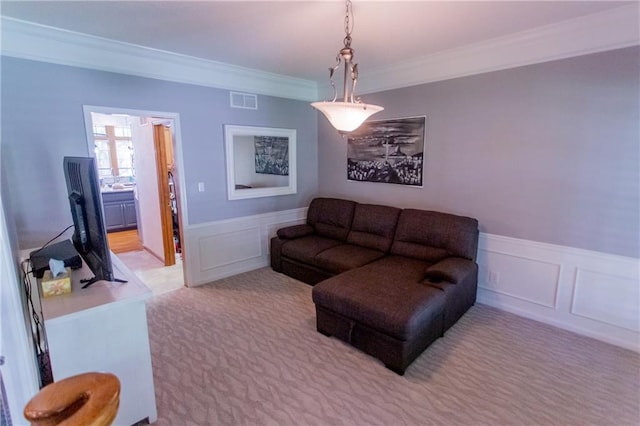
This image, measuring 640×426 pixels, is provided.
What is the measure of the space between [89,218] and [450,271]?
8.88 ft

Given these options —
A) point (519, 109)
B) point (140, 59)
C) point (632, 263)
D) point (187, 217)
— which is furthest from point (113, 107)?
point (632, 263)

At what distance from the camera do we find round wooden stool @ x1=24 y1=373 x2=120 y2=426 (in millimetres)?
716

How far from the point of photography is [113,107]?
10.1 ft

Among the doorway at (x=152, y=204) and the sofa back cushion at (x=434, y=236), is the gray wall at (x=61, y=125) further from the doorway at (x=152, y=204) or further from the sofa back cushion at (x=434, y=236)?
the sofa back cushion at (x=434, y=236)

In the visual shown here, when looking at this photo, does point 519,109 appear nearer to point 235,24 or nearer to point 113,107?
point 235,24

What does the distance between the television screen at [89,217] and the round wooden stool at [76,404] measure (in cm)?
109

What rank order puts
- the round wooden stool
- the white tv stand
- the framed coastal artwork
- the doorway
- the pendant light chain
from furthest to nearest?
the framed coastal artwork, the doorway, the pendant light chain, the white tv stand, the round wooden stool

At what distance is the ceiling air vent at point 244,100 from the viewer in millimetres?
3937

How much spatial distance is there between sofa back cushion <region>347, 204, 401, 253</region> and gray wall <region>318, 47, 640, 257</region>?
40 cm

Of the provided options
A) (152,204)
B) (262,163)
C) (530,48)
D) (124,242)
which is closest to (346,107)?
(530,48)

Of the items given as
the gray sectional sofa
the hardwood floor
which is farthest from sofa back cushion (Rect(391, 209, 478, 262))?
the hardwood floor

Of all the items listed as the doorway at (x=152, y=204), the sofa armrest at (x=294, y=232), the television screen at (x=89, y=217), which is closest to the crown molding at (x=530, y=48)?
Answer: the sofa armrest at (x=294, y=232)

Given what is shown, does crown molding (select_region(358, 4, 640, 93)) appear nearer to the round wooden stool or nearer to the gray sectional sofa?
the gray sectional sofa

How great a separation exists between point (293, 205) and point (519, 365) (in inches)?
131
